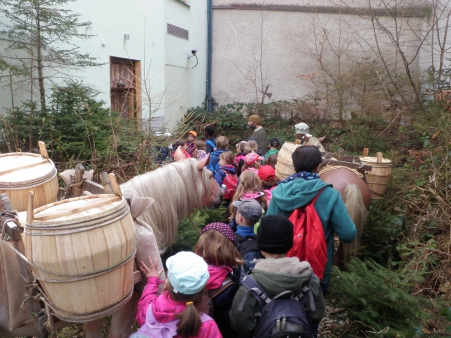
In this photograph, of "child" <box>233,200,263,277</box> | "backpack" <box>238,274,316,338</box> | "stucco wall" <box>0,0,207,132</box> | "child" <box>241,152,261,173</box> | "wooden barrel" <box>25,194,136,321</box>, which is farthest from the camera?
"stucco wall" <box>0,0,207,132</box>

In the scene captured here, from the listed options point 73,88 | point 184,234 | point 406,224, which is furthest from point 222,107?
point 184,234

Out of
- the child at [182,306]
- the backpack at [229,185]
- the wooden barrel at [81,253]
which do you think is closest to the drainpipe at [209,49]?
the backpack at [229,185]

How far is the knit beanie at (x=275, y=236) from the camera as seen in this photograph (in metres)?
2.43

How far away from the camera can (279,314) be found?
221 centimetres

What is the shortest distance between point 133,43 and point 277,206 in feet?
28.1

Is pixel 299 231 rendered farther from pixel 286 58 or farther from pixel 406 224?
pixel 286 58

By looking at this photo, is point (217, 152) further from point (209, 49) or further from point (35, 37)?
point (209, 49)

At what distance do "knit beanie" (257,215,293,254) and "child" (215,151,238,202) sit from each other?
3040 mm

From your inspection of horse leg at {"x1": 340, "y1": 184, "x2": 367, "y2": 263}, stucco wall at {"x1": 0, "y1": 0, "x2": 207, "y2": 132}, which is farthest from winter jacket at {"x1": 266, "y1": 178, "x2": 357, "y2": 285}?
stucco wall at {"x1": 0, "y1": 0, "x2": 207, "y2": 132}

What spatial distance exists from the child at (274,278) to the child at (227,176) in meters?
3.07

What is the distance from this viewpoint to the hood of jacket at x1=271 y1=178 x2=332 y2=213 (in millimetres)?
2998

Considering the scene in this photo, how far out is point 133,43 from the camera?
10.6 m

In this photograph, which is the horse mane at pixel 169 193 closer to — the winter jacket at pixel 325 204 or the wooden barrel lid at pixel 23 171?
the wooden barrel lid at pixel 23 171

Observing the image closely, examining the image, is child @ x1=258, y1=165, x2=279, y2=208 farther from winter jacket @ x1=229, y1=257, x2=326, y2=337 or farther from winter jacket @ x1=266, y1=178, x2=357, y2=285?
winter jacket @ x1=229, y1=257, x2=326, y2=337
